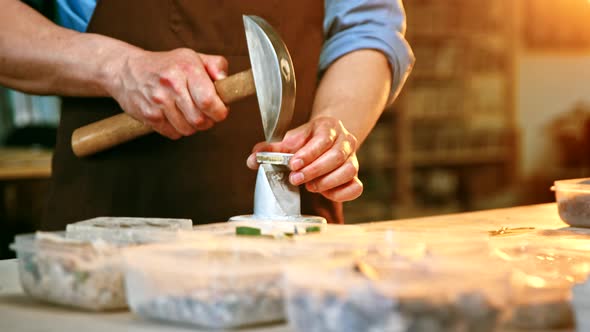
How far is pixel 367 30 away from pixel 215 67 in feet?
1.67

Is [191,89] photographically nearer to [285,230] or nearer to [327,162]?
[327,162]

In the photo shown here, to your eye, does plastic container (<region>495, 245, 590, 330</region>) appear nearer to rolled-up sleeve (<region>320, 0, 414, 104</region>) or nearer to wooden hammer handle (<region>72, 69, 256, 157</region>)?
wooden hammer handle (<region>72, 69, 256, 157</region>)

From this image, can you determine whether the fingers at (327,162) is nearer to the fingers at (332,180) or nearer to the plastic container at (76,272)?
the fingers at (332,180)

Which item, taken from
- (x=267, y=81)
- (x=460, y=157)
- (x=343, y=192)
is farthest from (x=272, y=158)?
(x=460, y=157)

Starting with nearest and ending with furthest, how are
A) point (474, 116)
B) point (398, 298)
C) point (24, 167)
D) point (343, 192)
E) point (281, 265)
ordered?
point (398, 298), point (281, 265), point (343, 192), point (24, 167), point (474, 116)

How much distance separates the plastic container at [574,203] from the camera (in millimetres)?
1517

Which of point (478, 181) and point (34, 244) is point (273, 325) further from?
point (478, 181)

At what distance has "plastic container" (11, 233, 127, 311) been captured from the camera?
88 cm

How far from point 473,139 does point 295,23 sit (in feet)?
13.9

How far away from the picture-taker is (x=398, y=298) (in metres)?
0.70

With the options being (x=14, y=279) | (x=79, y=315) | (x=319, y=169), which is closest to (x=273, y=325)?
(x=79, y=315)

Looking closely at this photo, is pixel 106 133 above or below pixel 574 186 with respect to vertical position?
above

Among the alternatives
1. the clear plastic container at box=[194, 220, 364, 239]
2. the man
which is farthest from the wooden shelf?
the clear plastic container at box=[194, 220, 364, 239]

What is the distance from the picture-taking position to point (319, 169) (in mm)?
1405
